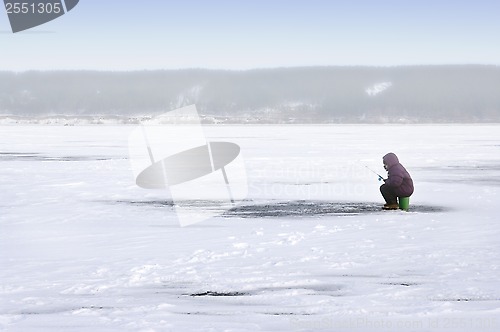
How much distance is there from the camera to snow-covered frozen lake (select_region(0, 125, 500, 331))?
5.30 meters

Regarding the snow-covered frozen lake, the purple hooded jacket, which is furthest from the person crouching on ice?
the snow-covered frozen lake

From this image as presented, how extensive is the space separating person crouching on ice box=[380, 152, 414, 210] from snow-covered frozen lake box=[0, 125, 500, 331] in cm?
37

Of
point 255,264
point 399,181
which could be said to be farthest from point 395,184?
point 255,264

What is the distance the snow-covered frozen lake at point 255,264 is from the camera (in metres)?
5.30

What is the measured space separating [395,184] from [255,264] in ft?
17.5

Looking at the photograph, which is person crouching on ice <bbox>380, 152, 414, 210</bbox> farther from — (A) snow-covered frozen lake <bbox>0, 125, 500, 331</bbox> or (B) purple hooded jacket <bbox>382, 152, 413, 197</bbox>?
(A) snow-covered frozen lake <bbox>0, 125, 500, 331</bbox>

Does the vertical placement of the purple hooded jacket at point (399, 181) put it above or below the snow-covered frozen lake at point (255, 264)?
below

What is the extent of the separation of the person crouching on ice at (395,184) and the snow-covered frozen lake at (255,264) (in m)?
0.37

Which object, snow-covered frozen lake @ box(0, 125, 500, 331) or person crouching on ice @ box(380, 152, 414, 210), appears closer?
snow-covered frozen lake @ box(0, 125, 500, 331)

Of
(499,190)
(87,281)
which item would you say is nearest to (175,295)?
(87,281)

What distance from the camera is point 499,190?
15594 millimetres

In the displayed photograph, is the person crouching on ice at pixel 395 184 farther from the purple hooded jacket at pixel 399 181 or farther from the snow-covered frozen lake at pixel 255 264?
the snow-covered frozen lake at pixel 255 264

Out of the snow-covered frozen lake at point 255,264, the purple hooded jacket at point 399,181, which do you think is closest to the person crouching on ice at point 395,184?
the purple hooded jacket at point 399,181

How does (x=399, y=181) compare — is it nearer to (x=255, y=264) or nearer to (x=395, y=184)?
(x=395, y=184)
